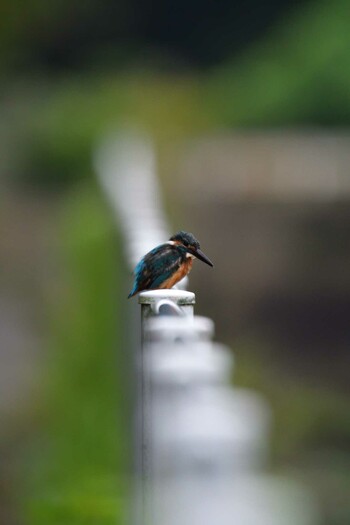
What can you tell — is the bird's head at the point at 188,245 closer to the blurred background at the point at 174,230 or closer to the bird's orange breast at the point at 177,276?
the bird's orange breast at the point at 177,276

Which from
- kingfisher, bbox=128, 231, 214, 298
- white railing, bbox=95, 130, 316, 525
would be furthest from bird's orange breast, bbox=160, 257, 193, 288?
white railing, bbox=95, 130, 316, 525

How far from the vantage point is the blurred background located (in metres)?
3.62

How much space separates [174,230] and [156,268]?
2.72 meters

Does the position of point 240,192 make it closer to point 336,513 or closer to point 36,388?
point 36,388

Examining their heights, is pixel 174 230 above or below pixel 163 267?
above

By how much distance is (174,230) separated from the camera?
4.63 meters

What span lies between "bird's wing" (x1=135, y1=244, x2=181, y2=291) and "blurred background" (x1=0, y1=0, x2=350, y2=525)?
22.3 inches

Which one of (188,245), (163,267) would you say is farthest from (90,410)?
(163,267)

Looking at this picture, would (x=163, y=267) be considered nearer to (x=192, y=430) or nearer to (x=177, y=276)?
(x=177, y=276)

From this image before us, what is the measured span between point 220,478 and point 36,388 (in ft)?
15.9

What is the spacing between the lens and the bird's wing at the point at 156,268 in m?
1.90

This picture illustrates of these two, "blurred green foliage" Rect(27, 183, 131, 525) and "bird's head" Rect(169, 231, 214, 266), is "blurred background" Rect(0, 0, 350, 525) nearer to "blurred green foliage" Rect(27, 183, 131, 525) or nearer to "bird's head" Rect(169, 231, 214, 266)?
"blurred green foliage" Rect(27, 183, 131, 525)

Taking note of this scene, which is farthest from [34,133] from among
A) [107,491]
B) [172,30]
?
[107,491]

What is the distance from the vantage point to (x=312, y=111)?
28.2 feet
